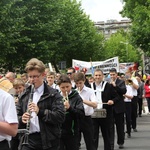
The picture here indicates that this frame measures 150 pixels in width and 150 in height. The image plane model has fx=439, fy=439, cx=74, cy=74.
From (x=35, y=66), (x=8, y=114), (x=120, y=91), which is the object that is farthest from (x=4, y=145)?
(x=120, y=91)

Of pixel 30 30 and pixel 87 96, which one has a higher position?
pixel 30 30

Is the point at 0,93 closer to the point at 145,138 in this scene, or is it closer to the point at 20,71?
the point at 145,138

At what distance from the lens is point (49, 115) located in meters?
4.88

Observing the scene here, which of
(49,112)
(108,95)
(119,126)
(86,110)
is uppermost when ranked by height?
(49,112)

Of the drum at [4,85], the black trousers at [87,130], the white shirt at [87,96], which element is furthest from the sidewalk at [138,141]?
the drum at [4,85]

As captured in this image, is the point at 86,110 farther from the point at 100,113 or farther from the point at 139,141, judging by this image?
the point at 139,141

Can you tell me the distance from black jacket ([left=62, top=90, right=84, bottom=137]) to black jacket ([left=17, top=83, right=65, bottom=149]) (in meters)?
1.24

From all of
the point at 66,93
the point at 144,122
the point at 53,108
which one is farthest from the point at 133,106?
the point at 53,108

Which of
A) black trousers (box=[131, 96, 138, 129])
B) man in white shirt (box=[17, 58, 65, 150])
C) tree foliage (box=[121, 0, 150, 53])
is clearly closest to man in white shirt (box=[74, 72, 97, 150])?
man in white shirt (box=[17, 58, 65, 150])

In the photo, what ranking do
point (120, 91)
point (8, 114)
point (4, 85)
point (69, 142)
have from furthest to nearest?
point (120, 91) → point (69, 142) → point (4, 85) → point (8, 114)

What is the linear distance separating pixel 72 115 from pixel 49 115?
156 cm

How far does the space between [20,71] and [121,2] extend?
14.7 m

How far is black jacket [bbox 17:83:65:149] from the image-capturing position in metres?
4.89

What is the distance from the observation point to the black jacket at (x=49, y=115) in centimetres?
489
